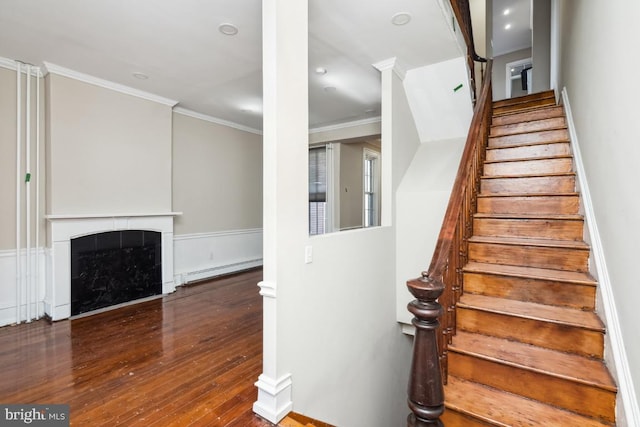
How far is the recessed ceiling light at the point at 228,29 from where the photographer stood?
267 cm

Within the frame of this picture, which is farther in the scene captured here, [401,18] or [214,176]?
[214,176]

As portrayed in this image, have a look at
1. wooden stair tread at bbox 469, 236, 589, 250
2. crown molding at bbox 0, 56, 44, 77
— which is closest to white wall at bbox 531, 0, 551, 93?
wooden stair tread at bbox 469, 236, 589, 250

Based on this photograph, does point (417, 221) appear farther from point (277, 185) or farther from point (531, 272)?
point (277, 185)

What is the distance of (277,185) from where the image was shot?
1872mm

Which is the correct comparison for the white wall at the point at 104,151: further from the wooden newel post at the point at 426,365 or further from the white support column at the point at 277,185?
the wooden newel post at the point at 426,365

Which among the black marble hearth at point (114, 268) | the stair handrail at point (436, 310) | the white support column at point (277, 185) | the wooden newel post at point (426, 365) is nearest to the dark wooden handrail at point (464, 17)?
the stair handrail at point (436, 310)

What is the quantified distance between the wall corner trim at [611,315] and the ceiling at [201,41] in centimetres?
190

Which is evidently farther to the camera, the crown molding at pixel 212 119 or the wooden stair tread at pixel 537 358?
the crown molding at pixel 212 119

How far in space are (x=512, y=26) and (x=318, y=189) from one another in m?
5.31

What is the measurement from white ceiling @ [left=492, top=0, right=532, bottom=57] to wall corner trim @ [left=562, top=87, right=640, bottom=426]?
520cm

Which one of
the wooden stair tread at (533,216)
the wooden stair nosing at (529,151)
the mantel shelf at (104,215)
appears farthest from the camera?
the mantel shelf at (104,215)

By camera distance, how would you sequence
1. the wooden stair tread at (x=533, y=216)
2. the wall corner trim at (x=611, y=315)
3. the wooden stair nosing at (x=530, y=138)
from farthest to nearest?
1. the wooden stair nosing at (x=530, y=138)
2. the wooden stair tread at (x=533, y=216)
3. the wall corner trim at (x=611, y=315)

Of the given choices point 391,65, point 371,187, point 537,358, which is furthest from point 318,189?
point 537,358

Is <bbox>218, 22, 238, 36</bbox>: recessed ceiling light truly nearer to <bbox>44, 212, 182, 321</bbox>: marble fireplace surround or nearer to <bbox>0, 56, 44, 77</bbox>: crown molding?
<bbox>0, 56, 44, 77</bbox>: crown molding
